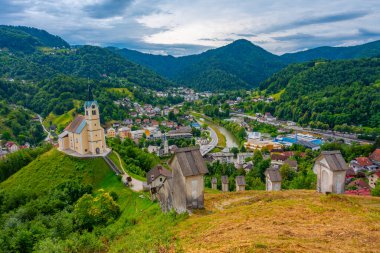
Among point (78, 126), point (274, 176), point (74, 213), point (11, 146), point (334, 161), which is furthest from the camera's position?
point (11, 146)

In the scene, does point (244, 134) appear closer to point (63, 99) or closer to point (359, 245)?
point (63, 99)

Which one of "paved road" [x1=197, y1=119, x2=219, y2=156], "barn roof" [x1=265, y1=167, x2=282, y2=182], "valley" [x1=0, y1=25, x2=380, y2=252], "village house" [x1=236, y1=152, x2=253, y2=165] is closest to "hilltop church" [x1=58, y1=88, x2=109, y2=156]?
"valley" [x1=0, y1=25, x2=380, y2=252]

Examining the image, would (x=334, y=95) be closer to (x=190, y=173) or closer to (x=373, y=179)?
(x=373, y=179)

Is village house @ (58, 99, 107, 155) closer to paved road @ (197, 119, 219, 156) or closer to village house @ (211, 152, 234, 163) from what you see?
village house @ (211, 152, 234, 163)

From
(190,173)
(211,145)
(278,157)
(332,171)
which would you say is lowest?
(211,145)

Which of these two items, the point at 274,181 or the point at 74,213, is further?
the point at 274,181

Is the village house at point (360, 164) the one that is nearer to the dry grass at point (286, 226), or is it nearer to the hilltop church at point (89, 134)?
the dry grass at point (286, 226)

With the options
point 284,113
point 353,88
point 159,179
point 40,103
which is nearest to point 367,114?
point 353,88

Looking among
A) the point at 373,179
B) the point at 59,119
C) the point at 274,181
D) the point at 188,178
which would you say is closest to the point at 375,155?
the point at 373,179
